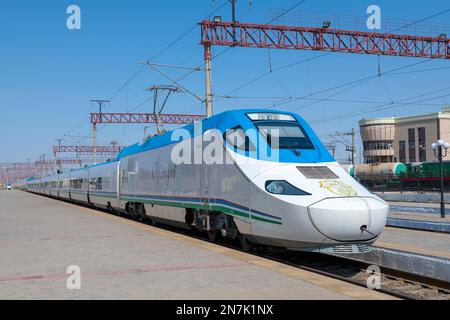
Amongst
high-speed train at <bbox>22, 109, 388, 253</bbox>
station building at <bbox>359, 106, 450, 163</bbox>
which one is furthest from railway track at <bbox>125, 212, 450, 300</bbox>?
station building at <bbox>359, 106, 450, 163</bbox>

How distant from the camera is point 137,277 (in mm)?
8461

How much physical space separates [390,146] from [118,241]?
272 ft

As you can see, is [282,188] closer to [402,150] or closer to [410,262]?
[410,262]

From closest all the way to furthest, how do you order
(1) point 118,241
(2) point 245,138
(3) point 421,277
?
(3) point 421,277, (2) point 245,138, (1) point 118,241

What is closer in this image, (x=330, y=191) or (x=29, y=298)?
(x=29, y=298)

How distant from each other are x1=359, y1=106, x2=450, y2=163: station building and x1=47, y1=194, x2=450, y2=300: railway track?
247 feet

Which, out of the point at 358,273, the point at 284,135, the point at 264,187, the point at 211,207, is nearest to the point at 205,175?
the point at 211,207

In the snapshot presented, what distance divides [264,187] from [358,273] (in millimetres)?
2409

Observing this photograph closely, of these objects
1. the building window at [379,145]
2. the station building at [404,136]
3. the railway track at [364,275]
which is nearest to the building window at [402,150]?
the station building at [404,136]

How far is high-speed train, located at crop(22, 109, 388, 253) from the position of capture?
9.13 meters

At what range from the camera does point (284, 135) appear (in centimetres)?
1145
